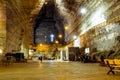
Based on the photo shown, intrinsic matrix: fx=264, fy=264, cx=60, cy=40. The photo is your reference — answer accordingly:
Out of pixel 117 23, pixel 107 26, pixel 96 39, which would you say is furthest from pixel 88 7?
pixel 117 23

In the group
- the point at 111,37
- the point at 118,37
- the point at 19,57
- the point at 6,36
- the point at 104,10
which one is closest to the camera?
the point at 118,37

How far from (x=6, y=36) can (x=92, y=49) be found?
14727 millimetres

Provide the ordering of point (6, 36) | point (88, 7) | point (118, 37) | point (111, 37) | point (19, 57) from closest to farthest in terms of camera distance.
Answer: point (118, 37)
point (111, 37)
point (6, 36)
point (19, 57)
point (88, 7)

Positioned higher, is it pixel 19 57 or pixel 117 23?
pixel 117 23

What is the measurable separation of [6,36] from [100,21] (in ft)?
48.9

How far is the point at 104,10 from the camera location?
127ft

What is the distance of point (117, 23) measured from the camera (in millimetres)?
32312

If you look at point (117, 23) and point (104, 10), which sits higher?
point (104, 10)

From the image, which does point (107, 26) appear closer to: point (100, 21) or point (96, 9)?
point (100, 21)

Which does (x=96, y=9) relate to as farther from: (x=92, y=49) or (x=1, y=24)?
(x=1, y=24)

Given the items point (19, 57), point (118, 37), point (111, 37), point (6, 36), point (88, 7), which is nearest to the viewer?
point (118, 37)

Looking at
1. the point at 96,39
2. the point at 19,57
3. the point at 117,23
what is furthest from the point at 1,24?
the point at 117,23

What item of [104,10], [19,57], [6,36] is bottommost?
[19,57]

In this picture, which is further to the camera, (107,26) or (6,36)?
(6,36)
